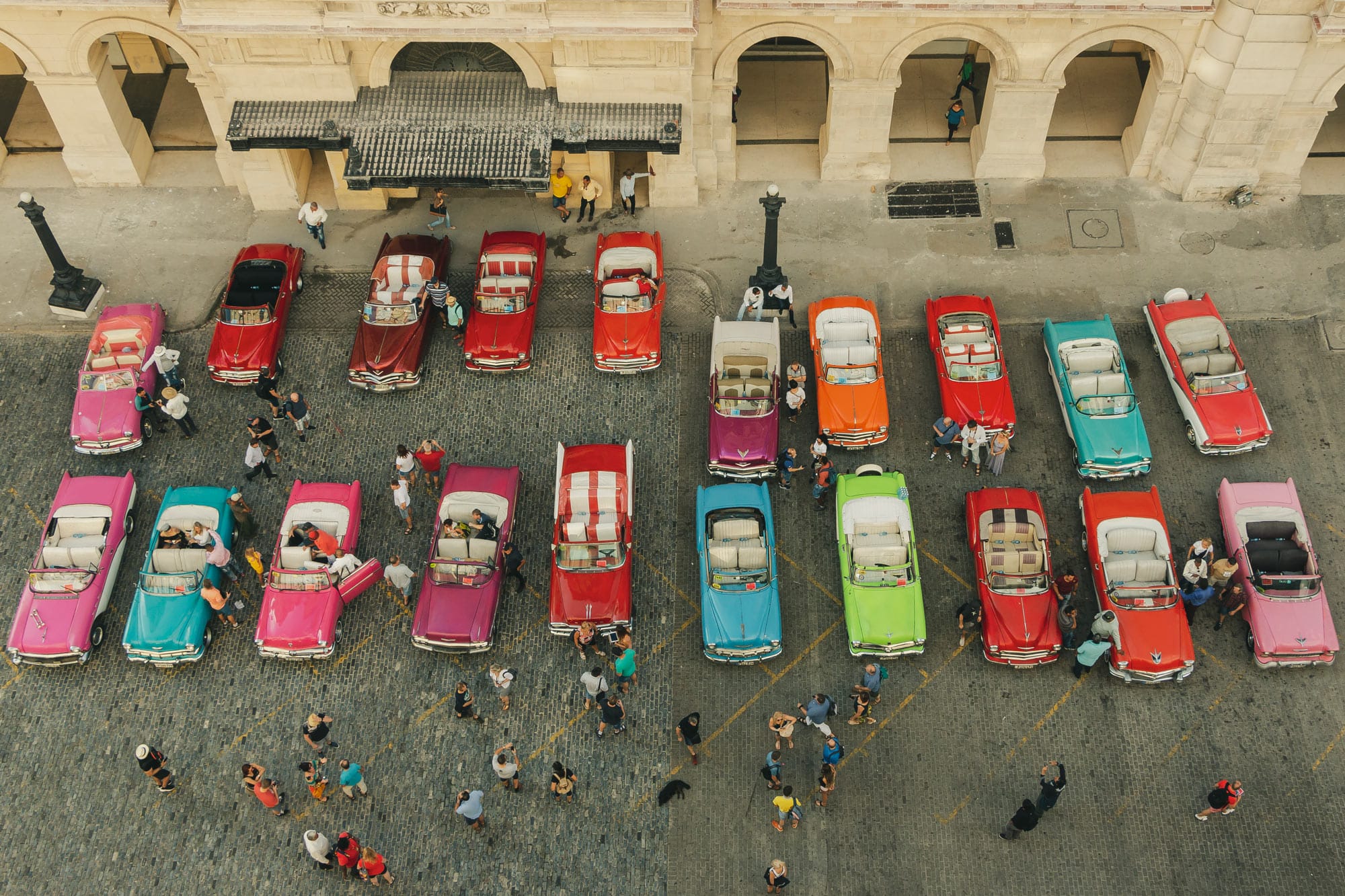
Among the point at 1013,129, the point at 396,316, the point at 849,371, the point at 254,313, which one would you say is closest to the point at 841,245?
the point at 849,371

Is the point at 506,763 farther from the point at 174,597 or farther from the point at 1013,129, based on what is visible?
the point at 1013,129

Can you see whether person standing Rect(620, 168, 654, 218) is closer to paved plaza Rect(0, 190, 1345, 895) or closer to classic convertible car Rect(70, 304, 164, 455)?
paved plaza Rect(0, 190, 1345, 895)

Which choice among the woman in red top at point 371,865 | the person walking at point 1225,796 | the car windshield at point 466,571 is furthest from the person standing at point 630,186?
the person walking at point 1225,796

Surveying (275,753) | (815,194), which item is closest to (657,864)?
(275,753)

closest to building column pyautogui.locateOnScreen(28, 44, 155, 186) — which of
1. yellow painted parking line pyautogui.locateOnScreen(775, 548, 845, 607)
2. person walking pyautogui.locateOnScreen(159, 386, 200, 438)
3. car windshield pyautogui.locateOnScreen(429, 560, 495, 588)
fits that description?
person walking pyautogui.locateOnScreen(159, 386, 200, 438)

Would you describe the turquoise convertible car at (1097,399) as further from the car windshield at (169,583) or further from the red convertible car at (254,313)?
the car windshield at (169,583)
